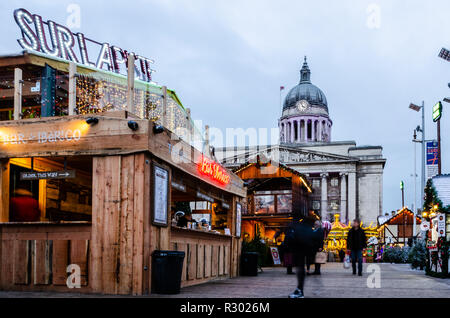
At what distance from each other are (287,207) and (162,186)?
1869 centimetres

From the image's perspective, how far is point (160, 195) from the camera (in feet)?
38.9

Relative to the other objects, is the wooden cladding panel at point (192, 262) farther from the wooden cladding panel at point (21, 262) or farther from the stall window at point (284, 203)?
the stall window at point (284, 203)

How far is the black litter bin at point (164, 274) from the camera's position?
11.3 meters

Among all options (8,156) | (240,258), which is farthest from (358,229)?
(8,156)

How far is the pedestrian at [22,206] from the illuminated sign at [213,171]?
168 inches

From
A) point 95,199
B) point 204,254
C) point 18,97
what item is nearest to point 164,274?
point 95,199

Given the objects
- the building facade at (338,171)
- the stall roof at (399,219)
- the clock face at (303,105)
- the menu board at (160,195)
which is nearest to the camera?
the menu board at (160,195)

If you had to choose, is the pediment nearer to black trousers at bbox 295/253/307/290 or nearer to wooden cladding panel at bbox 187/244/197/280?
wooden cladding panel at bbox 187/244/197/280

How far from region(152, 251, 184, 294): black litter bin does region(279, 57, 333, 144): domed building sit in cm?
9543

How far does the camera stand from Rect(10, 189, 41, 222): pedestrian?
12773 mm

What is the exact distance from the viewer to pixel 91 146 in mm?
11531

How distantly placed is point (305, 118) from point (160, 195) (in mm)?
96817

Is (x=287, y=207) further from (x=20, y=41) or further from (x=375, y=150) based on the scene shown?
(x=375, y=150)

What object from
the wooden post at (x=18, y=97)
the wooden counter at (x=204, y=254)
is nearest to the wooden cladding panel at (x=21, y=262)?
the wooden post at (x=18, y=97)
